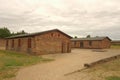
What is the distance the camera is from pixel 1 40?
5762 centimetres

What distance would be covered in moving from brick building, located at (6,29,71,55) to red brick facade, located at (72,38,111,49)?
1915 cm

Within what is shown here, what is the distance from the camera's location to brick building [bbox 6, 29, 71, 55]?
26641mm

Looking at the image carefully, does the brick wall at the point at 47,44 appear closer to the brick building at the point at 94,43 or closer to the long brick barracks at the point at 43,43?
the long brick barracks at the point at 43,43

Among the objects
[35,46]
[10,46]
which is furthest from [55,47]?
[10,46]

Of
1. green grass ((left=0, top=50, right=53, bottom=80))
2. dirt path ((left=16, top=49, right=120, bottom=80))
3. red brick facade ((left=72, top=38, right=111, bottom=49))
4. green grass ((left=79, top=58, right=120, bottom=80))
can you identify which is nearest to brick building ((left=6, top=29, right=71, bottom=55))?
green grass ((left=0, top=50, right=53, bottom=80))

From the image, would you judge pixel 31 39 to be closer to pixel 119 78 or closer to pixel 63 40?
pixel 63 40

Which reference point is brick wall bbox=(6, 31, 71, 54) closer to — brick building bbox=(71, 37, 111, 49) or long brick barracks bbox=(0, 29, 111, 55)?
long brick barracks bbox=(0, 29, 111, 55)

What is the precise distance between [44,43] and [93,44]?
25637 millimetres

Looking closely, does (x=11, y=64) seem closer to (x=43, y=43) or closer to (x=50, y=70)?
(x=50, y=70)

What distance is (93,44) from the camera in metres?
49.6

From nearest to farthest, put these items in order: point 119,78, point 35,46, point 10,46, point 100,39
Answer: point 119,78, point 35,46, point 10,46, point 100,39

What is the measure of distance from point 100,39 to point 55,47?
22.8 meters

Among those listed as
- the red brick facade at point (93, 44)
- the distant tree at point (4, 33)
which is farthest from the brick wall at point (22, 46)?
the distant tree at point (4, 33)

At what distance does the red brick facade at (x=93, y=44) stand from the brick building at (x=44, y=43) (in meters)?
19.2
